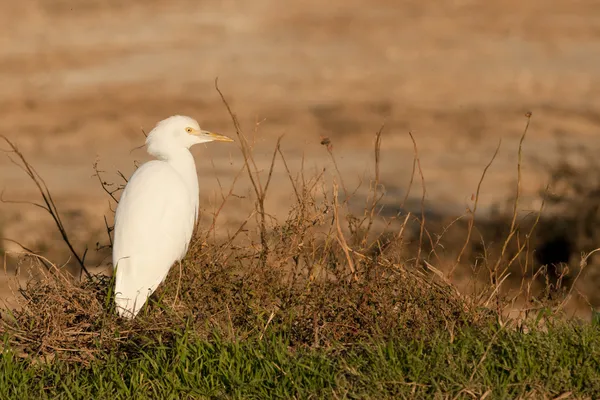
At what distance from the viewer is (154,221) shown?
5750 mm

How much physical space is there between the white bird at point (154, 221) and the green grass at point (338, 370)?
76 centimetres

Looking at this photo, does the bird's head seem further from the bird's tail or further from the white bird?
the bird's tail

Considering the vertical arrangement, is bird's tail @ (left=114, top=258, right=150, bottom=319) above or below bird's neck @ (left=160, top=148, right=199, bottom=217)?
below

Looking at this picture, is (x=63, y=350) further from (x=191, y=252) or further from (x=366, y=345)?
(x=366, y=345)

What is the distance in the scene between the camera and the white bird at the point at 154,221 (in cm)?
554

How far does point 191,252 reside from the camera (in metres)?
5.34

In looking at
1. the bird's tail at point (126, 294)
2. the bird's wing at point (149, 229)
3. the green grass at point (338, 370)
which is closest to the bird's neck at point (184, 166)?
the bird's wing at point (149, 229)

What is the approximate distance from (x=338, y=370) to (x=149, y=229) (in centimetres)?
186

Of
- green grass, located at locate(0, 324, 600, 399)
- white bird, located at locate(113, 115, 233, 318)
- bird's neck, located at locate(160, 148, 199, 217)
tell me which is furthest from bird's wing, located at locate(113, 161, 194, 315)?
green grass, located at locate(0, 324, 600, 399)

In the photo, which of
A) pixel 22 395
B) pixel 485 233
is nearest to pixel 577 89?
pixel 485 233

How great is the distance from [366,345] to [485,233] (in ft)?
18.6

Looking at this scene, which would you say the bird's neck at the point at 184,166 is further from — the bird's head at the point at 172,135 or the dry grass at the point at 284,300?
the dry grass at the point at 284,300

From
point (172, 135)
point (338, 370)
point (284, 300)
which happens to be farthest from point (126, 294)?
point (338, 370)

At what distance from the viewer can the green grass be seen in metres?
4.12
